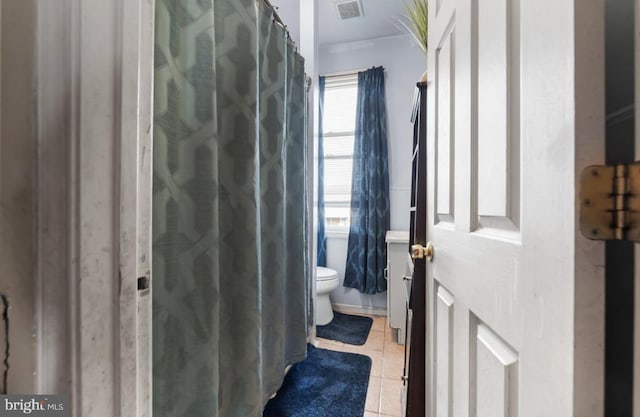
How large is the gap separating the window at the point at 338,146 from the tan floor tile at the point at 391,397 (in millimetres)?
1364

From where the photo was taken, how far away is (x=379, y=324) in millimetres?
2238

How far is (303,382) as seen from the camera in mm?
1491

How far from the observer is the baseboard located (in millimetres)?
2426

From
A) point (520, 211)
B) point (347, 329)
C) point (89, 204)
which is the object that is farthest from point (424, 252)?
point (347, 329)

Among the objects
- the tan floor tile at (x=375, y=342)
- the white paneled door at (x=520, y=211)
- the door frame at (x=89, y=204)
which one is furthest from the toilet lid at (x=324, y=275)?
the door frame at (x=89, y=204)

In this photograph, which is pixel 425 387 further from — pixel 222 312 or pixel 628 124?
pixel 628 124

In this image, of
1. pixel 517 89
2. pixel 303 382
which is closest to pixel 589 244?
pixel 517 89

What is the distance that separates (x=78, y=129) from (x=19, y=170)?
0.09 metres

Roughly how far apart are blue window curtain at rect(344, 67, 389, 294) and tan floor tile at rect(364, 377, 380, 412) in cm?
92

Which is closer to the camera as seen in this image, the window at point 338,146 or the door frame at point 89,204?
the door frame at point 89,204

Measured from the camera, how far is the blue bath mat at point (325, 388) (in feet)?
4.19

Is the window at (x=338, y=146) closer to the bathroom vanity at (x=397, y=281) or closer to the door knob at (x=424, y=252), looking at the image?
the bathroom vanity at (x=397, y=281)

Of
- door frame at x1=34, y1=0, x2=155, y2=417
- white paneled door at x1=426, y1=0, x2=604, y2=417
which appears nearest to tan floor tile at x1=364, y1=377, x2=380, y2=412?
white paneled door at x1=426, y1=0, x2=604, y2=417

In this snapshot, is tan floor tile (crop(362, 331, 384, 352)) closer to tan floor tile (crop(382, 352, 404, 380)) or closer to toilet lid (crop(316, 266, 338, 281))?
tan floor tile (crop(382, 352, 404, 380))
